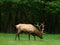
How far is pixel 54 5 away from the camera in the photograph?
3120cm

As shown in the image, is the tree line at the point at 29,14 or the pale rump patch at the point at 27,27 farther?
the tree line at the point at 29,14

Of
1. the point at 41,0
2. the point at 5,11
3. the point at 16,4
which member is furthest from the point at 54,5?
the point at 5,11

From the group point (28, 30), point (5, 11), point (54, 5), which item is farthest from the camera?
point (5, 11)

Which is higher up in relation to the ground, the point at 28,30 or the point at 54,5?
the point at 54,5

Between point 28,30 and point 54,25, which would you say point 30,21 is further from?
point 28,30

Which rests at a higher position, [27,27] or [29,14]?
[29,14]

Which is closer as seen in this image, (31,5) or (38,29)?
(38,29)

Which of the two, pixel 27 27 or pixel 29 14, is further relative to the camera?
pixel 29 14

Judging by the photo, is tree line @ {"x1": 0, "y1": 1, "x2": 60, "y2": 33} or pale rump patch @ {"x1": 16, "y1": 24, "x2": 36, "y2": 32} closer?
pale rump patch @ {"x1": 16, "y1": 24, "x2": 36, "y2": 32}

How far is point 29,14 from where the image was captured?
1378 inches

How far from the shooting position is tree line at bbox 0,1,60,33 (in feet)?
105

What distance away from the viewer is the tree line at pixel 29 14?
32031 mm

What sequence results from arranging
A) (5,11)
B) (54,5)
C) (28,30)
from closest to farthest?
(28,30) → (54,5) → (5,11)

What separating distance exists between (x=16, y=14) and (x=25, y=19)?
125 cm
